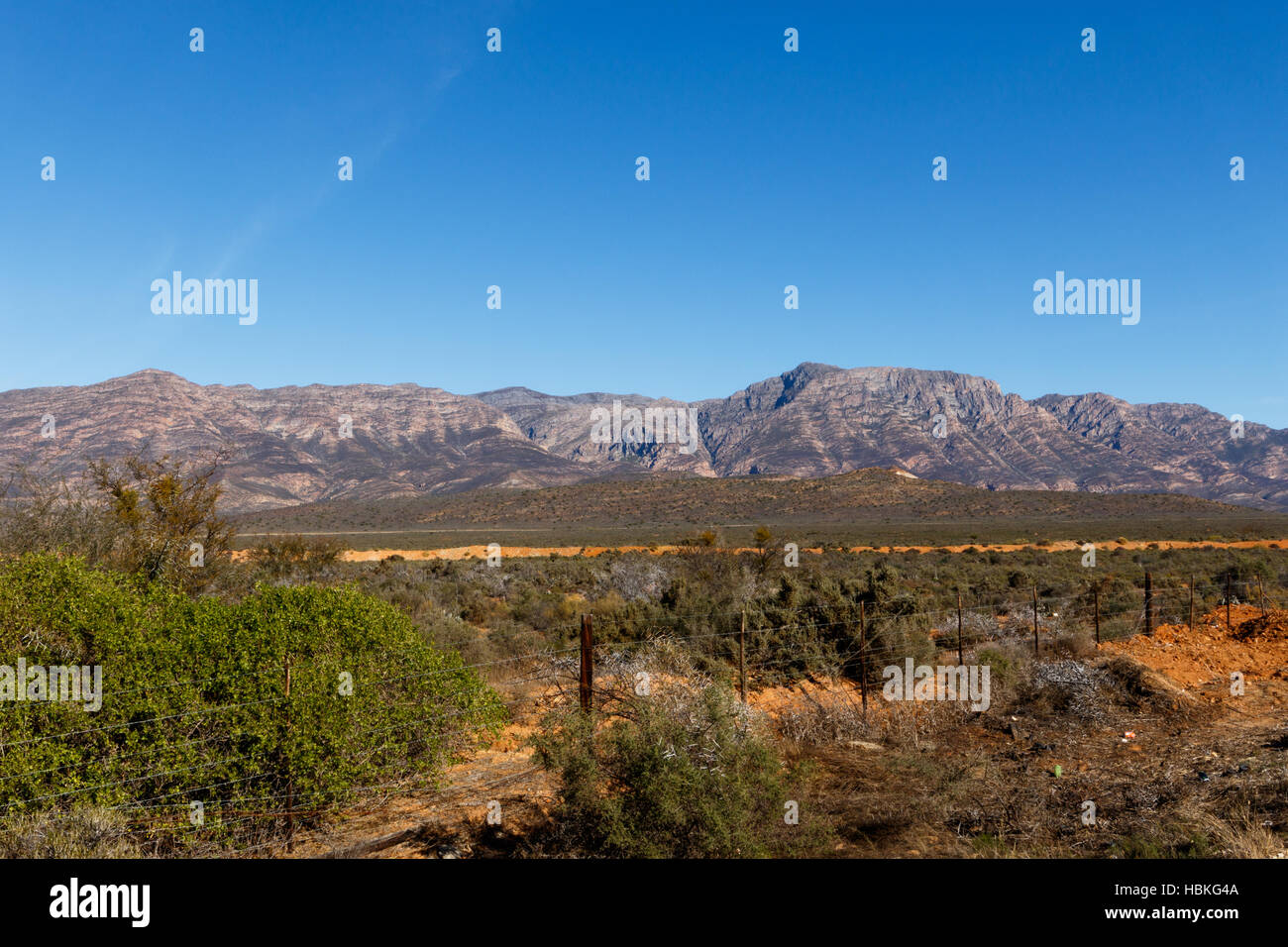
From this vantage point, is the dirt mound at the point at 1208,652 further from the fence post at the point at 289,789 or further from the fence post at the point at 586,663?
the fence post at the point at 289,789

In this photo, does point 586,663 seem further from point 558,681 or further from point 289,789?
point 558,681

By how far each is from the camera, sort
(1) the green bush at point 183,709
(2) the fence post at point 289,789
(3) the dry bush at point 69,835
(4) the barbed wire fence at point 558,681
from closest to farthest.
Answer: (3) the dry bush at point 69,835
(1) the green bush at point 183,709
(4) the barbed wire fence at point 558,681
(2) the fence post at point 289,789

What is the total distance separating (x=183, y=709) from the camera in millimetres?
6012

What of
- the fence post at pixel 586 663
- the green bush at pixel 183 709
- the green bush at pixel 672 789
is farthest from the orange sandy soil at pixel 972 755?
the green bush at pixel 672 789

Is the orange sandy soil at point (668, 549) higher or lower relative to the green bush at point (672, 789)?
lower

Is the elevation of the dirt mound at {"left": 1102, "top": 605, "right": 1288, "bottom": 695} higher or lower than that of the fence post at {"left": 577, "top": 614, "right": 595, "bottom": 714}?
lower

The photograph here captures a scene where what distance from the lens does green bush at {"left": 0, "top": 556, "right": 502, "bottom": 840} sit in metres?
5.62

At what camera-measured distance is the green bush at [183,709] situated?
5.62 m

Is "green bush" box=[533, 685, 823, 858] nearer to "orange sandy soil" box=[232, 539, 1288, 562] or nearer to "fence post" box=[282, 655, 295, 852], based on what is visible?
"fence post" box=[282, 655, 295, 852]

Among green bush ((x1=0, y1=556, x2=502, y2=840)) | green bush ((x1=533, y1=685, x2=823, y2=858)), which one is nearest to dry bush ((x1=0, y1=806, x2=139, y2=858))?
green bush ((x1=0, y1=556, x2=502, y2=840))
